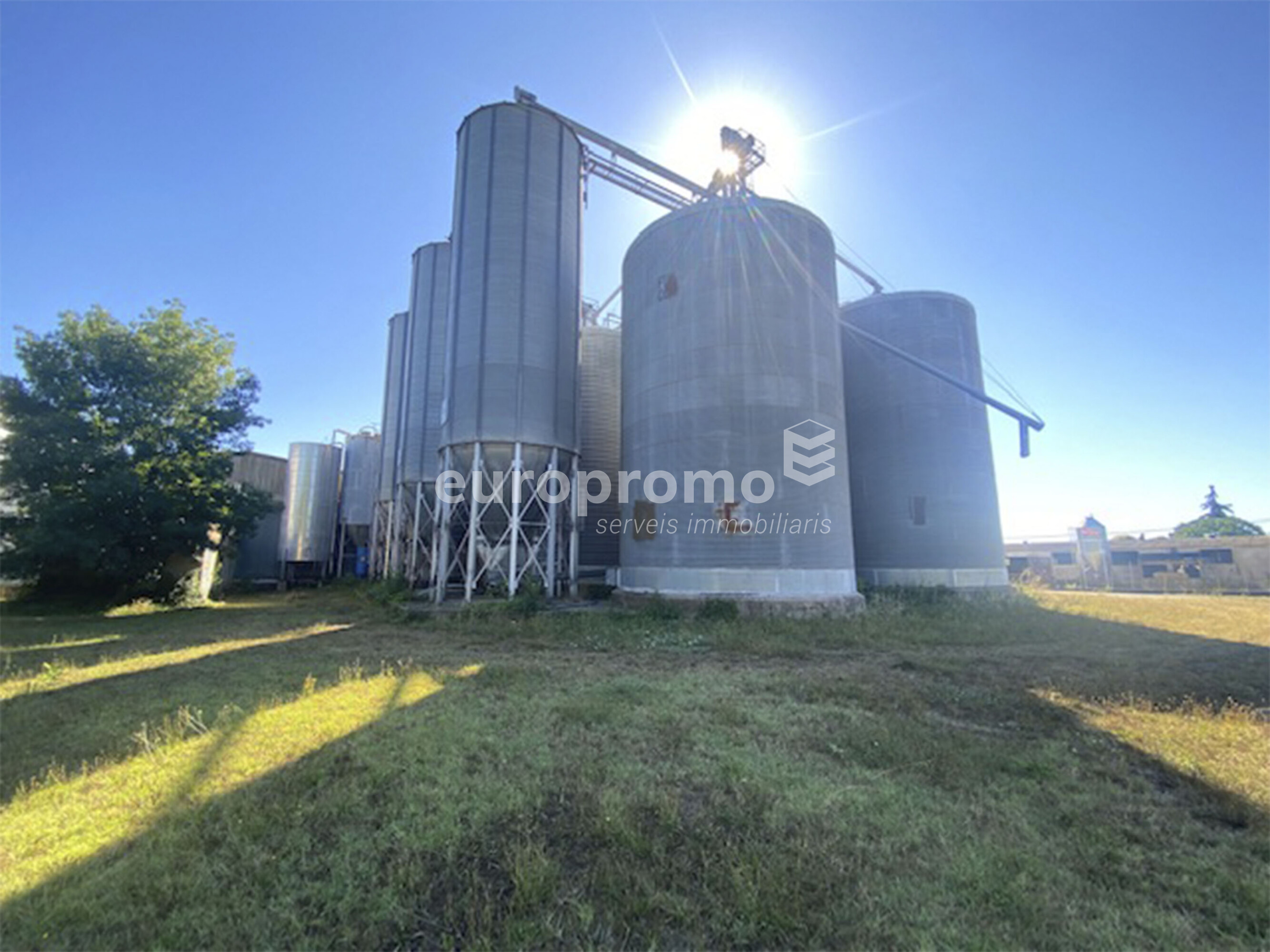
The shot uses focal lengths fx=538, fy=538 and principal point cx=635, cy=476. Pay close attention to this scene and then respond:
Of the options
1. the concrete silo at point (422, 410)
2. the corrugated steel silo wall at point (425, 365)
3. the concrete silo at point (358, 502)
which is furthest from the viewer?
the concrete silo at point (358, 502)

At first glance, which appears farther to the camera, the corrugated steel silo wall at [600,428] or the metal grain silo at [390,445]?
the metal grain silo at [390,445]

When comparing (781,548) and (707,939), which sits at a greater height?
(781,548)

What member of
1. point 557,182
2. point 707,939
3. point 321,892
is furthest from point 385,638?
point 557,182

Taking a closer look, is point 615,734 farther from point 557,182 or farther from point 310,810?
point 557,182

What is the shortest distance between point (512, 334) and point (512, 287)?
1578 mm

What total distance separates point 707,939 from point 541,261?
1816 cm

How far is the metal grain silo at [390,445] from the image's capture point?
25391 mm

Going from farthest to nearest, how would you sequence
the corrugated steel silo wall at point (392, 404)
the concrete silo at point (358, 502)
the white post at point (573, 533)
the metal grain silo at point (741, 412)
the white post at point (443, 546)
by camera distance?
1. the concrete silo at point (358, 502)
2. the corrugated steel silo wall at point (392, 404)
3. the white post at point (573, 533)
4. the white post at point (443, 546)
5. the metal grain silo at point (741, 412)

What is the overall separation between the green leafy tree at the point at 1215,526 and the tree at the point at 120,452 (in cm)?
7044

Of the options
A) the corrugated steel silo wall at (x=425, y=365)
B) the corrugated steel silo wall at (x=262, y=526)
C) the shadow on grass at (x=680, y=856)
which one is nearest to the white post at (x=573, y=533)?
the corrugated steel silo wall at (x=425, y=365)

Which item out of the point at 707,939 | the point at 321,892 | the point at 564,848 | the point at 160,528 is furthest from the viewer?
the point at 160,528

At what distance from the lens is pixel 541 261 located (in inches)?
700

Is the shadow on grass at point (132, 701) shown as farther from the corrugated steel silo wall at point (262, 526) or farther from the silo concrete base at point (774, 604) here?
the corrugated steel silo wall at point (262, 526)

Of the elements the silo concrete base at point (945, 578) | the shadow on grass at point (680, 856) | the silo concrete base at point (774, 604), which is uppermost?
the silo concrete base at point (945, 578)
